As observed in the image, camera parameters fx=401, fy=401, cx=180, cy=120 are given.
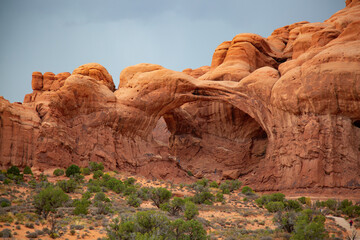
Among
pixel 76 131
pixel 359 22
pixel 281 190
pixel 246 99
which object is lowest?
pixel 281 190

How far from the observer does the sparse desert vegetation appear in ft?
49.0

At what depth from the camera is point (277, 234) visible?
18219 mm

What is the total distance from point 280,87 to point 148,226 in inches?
867

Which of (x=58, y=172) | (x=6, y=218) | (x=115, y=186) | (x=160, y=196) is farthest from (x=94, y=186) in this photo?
(x=6, y=218)

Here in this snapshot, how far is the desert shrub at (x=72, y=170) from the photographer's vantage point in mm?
29480

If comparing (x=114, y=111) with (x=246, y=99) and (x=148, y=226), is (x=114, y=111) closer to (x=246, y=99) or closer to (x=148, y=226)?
(x=246, y=99)

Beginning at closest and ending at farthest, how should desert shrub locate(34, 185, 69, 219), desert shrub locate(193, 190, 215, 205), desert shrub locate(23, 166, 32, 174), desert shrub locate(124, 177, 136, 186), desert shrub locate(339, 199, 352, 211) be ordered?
1. desert shrub locate(34, 185, 69, 219)
2. desert shrub locate(339, 199, 352, 211)
3. desert shrub locate(193, 190, 215, 205)
4. desert shrub locate(23, 166, 32, 174)
5. desert shrub locate(124, 177, 136, 186)

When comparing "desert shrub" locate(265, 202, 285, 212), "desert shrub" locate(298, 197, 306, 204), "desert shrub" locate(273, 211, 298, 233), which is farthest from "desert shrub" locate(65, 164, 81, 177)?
"desert shrub" locate(273, 211, 298, 233)

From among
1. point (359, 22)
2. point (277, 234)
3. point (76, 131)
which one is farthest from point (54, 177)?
point (359, 22)

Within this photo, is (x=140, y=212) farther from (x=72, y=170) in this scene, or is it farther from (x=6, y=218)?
(x=72, y=170)

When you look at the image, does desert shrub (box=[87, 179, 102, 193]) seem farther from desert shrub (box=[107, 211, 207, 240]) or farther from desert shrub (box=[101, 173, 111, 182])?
desert shrub (box=[107, 211, 207, 240])

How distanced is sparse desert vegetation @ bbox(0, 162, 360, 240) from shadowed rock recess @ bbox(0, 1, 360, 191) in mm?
2824

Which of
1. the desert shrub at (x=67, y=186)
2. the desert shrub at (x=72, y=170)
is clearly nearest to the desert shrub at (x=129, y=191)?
the desert shrub at (x=67, y=186)

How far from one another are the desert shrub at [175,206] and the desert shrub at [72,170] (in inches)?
420
